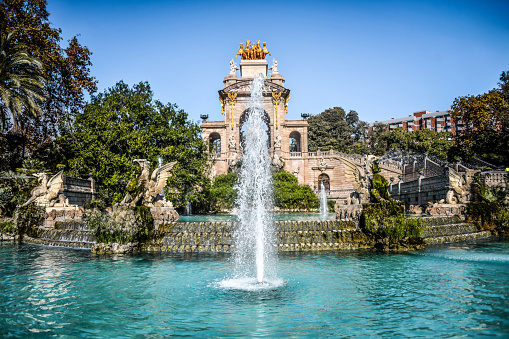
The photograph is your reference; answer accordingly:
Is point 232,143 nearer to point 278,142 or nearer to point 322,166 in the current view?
point 278,142

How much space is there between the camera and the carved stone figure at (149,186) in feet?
47.5

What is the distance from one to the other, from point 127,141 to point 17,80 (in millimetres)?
6668

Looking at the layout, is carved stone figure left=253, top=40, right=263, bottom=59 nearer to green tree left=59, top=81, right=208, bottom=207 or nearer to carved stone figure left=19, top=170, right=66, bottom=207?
green tree left=59, top=81, right=208, bottom=207

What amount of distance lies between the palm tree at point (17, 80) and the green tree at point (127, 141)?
344 cm

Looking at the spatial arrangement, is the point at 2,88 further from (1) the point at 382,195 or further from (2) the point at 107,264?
(1) the point at 382,195

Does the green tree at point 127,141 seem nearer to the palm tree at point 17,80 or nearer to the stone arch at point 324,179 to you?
the palm tree at point 17,80

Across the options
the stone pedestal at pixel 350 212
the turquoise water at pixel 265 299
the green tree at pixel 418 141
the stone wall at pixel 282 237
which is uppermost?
the green tree at pixel 418 141

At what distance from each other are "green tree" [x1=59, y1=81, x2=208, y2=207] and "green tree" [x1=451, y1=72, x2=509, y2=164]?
24547mm

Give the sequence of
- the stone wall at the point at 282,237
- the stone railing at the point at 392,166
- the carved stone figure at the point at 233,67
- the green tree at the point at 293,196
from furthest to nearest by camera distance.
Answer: the carved stone figure at the point at 233,67 → the stone railing at the point at 392,166 → the green tree at the point at 293,196 → the stone wall at the point at 282,237

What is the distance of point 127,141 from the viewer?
2439 centimetres

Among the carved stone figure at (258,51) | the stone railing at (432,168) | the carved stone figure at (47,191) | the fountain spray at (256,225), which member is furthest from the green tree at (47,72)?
the carved stone figure at (258,51)

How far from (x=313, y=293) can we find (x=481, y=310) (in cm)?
297

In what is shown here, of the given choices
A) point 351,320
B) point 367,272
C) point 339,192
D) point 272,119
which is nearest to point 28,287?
point 351,320

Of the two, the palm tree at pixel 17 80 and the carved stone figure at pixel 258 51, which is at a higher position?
the carved stone figure at pixel 258 51
